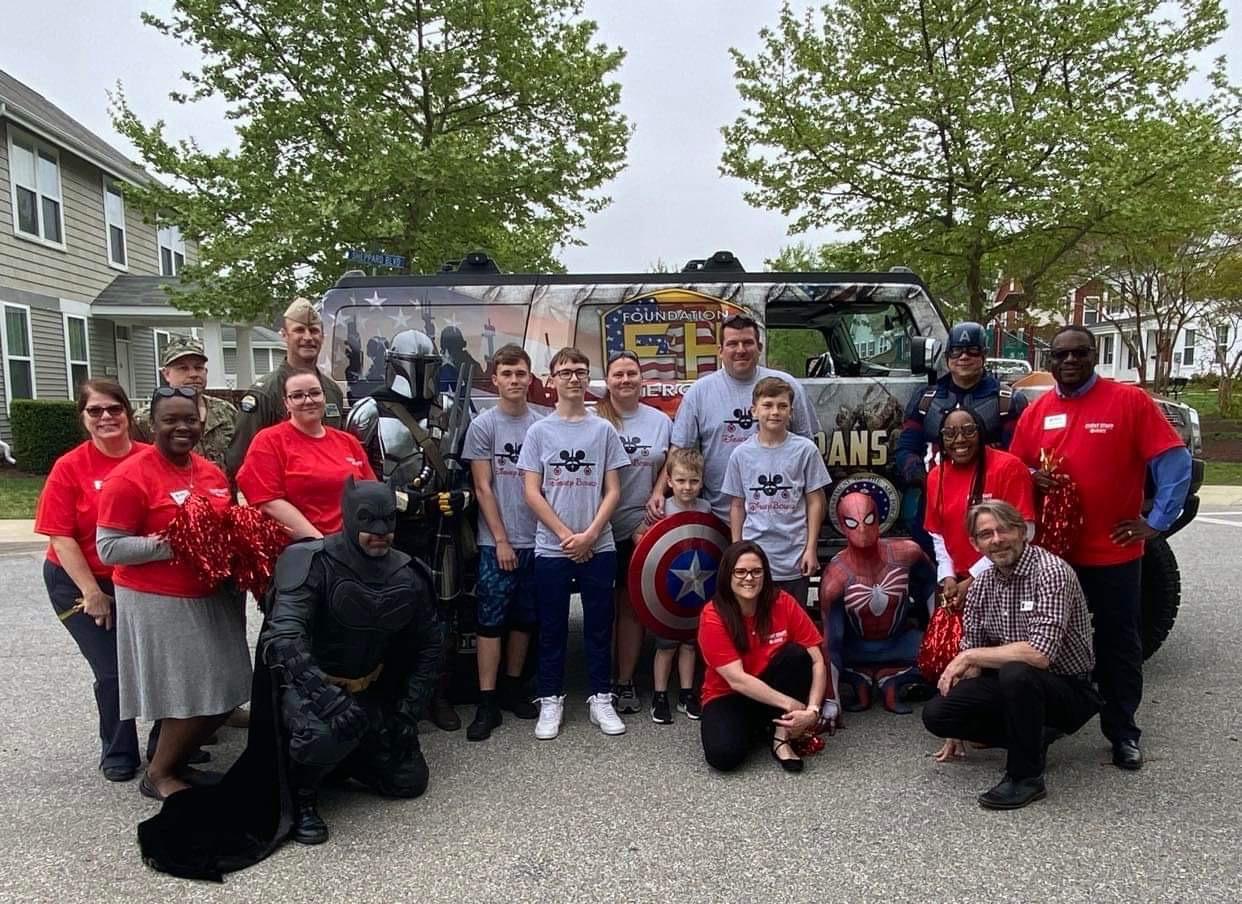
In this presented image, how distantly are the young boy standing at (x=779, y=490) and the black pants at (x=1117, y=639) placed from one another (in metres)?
1.08

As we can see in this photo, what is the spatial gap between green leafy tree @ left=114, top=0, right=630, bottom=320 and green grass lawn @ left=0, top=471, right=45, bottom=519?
9.93 feet

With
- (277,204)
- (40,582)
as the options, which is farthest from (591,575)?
(277,204)

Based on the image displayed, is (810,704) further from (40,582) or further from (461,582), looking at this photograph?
(40,582)

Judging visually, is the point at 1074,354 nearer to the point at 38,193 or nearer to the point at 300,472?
the point at 300,472

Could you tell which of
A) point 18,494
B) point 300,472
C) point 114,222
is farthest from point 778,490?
point 114,222

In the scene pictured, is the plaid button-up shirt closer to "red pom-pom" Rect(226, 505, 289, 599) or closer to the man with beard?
the man with beard

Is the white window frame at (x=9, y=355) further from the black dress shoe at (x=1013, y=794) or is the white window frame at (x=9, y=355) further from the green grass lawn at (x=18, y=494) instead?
the black dress shoe at (x=1013, y=794)

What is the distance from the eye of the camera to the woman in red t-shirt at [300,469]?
3.25m

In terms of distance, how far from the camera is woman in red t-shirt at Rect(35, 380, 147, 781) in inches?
125

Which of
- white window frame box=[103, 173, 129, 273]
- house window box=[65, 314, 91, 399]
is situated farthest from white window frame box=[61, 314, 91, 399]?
white window frame box=[103, 173, 129, 273]

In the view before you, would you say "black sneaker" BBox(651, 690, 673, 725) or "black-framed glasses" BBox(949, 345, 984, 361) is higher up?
"black-framed glasses" BBox(949, 345, 984, 361)

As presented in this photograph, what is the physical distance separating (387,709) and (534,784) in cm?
63

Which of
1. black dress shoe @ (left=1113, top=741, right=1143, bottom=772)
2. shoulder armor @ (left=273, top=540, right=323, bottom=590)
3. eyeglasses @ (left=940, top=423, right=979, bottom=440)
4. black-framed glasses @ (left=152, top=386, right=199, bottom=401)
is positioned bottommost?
black dress shoe @ (left=1113, top=741, right=1143, bottom=772)

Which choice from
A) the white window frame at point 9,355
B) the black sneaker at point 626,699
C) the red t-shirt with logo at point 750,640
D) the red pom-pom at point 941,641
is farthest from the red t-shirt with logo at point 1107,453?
the white window frame at point 9,355
